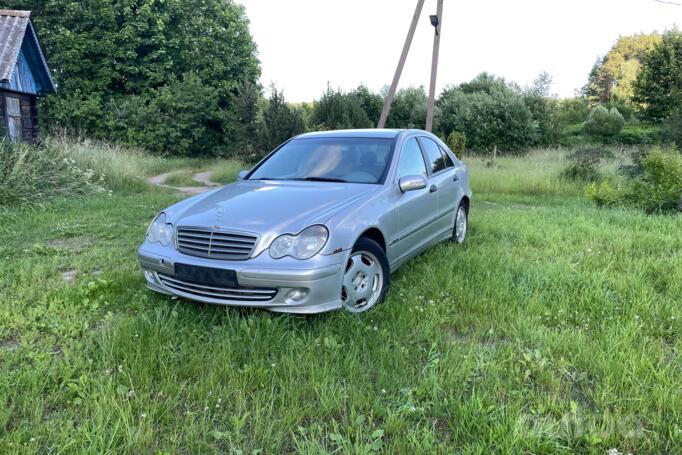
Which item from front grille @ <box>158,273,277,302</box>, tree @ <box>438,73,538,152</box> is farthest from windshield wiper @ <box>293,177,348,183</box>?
tree @ <box>438,73,538,152</box>

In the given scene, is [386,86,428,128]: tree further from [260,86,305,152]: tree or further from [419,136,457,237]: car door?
[419,136,457,237]: car door

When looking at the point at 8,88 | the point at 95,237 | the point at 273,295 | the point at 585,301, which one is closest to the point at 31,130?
the point at 8,88

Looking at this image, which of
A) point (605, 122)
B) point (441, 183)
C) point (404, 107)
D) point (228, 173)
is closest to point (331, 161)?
point (441, 183)

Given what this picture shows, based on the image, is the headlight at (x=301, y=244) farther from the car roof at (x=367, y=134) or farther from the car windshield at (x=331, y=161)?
the car roof at (x=367, y=134)

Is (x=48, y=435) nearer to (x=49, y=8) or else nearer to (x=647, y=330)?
(x=647, y=330)

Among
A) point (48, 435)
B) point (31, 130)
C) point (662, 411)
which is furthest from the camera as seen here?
point (31, 130)

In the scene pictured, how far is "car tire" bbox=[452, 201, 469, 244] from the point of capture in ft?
19.0

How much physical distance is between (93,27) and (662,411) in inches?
1282

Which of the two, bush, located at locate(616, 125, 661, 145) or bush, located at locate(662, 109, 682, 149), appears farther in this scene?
bush, located at locate(616, 125, 661, 145)

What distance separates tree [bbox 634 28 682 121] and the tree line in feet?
0.23

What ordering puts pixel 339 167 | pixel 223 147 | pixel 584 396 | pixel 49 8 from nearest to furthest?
1. pixel 584 396
2. pixel 339 167
3. pixel 49 8
4. pixel 223 147

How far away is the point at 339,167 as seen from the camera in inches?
179

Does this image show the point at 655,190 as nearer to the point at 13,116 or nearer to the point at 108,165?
the point at 108,165

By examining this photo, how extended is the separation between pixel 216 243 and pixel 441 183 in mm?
2781
